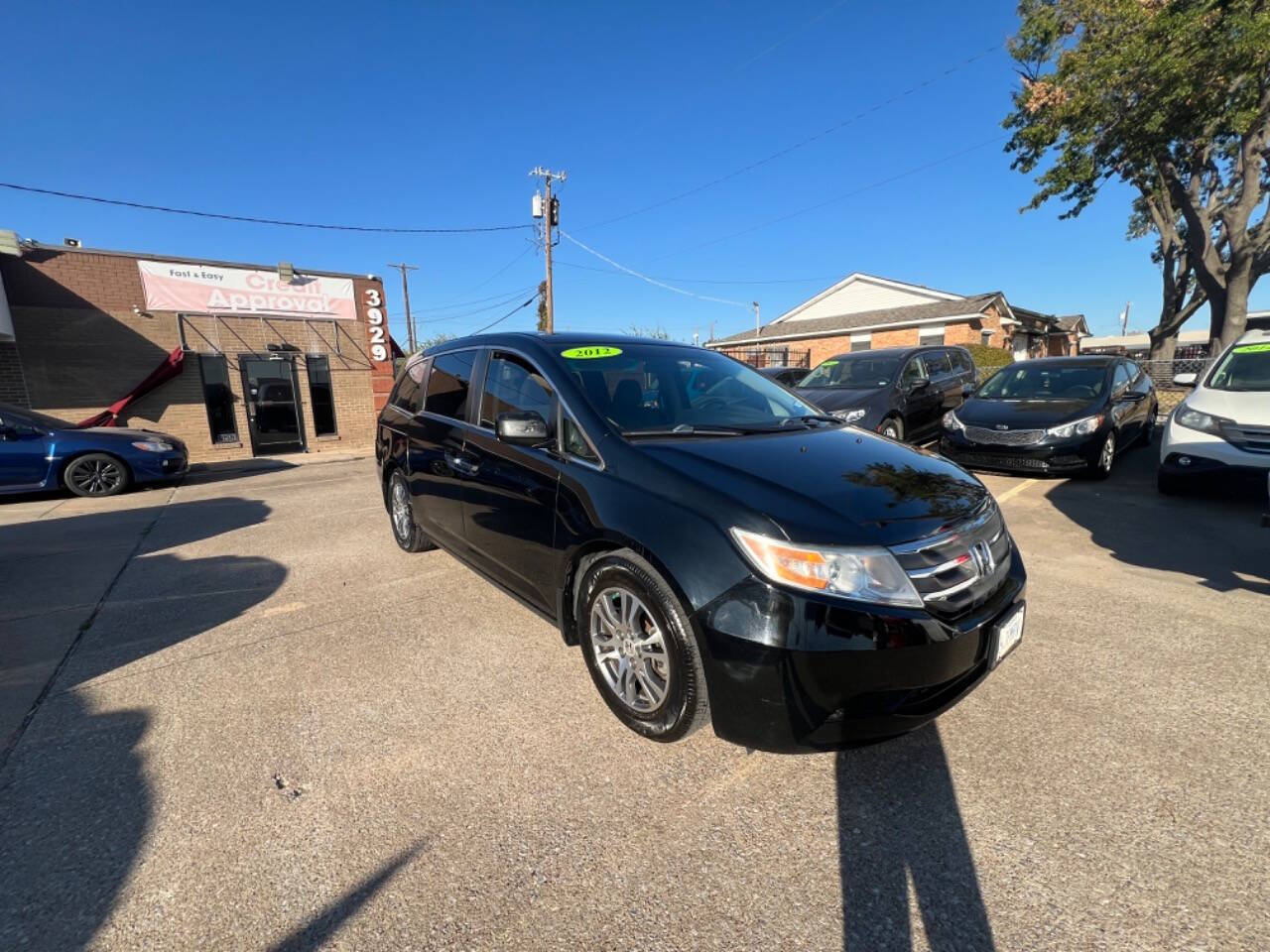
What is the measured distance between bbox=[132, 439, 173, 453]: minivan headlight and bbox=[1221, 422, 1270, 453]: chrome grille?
41.6 feet

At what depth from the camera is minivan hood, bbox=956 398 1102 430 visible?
6.44m

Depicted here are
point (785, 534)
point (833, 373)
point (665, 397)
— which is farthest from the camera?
point (833, 373)

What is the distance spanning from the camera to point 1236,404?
5.16 meters

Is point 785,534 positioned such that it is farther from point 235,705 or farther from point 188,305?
point 188,305

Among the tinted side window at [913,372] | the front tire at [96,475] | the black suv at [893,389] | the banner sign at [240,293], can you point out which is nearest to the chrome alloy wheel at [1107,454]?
the black suv at [893,389]

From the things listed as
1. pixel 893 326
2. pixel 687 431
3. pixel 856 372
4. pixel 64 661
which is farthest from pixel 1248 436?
pixel 893 326

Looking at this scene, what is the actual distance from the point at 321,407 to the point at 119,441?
566cm

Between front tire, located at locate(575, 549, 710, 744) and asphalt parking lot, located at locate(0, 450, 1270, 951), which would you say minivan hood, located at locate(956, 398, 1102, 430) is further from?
front tire, located at locate(575, 549, 710, 744)

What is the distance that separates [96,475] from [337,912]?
9081 mm

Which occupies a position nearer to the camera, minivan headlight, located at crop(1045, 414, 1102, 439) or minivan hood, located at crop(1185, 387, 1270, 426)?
minivan hood, located at crop(1185, 387, 1270, 426)

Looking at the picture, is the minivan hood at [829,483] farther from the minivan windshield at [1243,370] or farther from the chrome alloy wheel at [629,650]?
the minivan windshield at [1243,370]

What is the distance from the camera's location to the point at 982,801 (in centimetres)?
197

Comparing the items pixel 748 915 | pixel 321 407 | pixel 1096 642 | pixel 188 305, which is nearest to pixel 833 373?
pixel 1096 642

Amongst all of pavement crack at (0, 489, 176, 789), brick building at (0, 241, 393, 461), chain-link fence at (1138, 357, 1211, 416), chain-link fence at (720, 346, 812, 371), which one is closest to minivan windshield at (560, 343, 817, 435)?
pavement crack at (0, 489, 176, 789)
